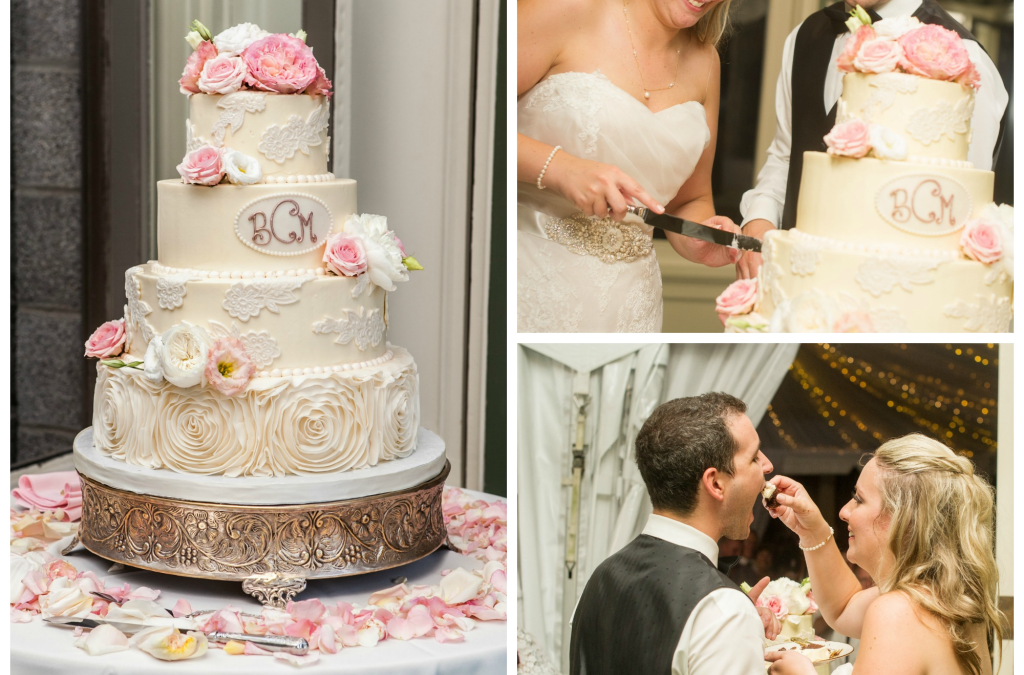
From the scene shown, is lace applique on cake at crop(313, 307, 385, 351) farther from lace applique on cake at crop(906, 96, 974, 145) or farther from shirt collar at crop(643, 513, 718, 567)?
lace applique on cake at crop(906, 96, 974, 145)

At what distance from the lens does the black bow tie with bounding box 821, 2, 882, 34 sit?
1.84 m

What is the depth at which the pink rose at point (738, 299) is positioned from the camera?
183 cm

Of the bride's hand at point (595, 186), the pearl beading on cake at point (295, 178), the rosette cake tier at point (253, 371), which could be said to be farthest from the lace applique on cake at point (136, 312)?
the bride's hand at point (595, 186)

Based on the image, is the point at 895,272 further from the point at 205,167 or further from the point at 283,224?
the point at 205,167

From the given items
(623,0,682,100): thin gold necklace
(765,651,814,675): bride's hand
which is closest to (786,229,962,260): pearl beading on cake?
(623,0,682,100): thin gold necklace

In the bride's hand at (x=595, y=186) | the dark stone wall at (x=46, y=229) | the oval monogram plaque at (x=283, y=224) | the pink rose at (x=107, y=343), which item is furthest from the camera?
the dark stone wall at (x=46, y=229)

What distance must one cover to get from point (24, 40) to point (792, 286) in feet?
11.6

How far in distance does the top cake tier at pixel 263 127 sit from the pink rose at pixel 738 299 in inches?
39.5

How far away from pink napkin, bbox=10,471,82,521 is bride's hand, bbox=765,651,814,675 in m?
1.91

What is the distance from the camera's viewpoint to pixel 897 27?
1727 mm

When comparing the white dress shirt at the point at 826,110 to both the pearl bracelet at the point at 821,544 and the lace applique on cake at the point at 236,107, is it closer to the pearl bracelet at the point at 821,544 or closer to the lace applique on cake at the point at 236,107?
the pearl bracelet at the point at 821,544

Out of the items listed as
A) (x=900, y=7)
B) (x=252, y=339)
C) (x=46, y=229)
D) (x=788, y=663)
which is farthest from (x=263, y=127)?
(x=46, y=229)

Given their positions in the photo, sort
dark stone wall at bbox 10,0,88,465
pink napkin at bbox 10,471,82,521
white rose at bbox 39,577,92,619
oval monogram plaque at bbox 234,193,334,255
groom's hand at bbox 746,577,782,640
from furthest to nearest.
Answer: dark stone wall at bbox 10,0,88,465 < pink napkin at bbox 10,471,82,521 < oval monogram plaque at bbox 234,193,334,255 < white rose at bbox 39,577,92,619 < groom's hand at bbox 746,577,782,640

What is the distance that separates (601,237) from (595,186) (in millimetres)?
127
